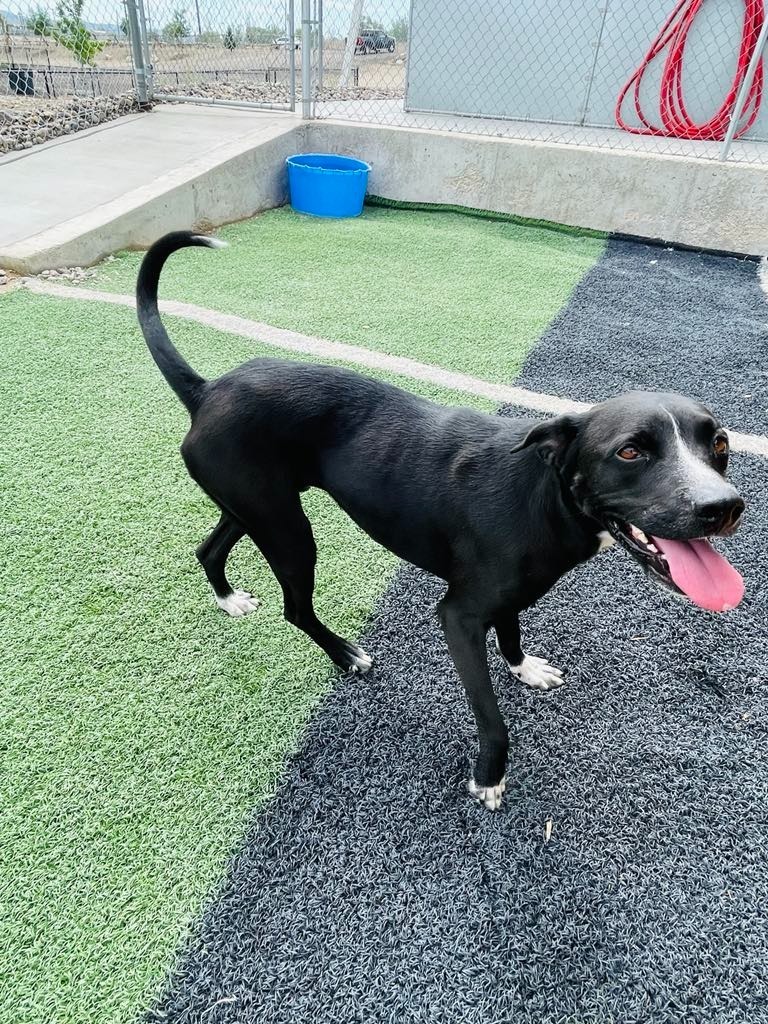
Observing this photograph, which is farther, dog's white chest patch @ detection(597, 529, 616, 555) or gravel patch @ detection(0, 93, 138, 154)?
gravel patch @ detection(0, 93, 138, 154)

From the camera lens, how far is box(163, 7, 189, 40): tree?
8.25 m

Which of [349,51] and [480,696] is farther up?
[349,51]

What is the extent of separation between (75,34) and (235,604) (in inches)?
386

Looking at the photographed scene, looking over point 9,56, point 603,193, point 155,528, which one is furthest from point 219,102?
point 155,528

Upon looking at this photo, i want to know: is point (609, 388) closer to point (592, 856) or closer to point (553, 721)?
point (553, 721)

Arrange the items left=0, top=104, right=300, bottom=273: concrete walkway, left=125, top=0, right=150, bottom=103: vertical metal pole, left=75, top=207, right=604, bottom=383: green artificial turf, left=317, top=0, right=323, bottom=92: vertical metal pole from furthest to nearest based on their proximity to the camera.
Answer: left=125, top=0, right=150, bottom=103: vertical metal pole < left=317, top=0, right=323, bottom=92: vertical metal pole < left=0, top=104, right=300, bottom=273: concrete walkway < left=75, top=207, right=604, bottom=383: green artificial turf

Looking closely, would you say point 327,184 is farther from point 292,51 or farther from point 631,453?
point 631,453

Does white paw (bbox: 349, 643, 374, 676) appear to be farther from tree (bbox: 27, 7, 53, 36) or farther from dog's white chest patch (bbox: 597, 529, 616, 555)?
tree (bbox: 27, 7, 53, 36)

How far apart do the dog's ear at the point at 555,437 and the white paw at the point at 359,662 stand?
0.98 metres

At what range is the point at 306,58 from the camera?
7430 mm

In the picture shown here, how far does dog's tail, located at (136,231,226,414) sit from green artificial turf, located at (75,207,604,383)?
2.41m

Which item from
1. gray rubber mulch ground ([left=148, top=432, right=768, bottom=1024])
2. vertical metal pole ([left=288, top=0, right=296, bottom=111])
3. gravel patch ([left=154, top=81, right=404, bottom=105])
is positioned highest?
vertical metal pole ([left=288, top=0, right=296, bottom=111])

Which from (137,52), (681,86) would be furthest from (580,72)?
(137,52)

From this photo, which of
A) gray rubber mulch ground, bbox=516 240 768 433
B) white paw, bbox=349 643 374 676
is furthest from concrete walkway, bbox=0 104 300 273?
white paw, bbox=349 643 374 676
